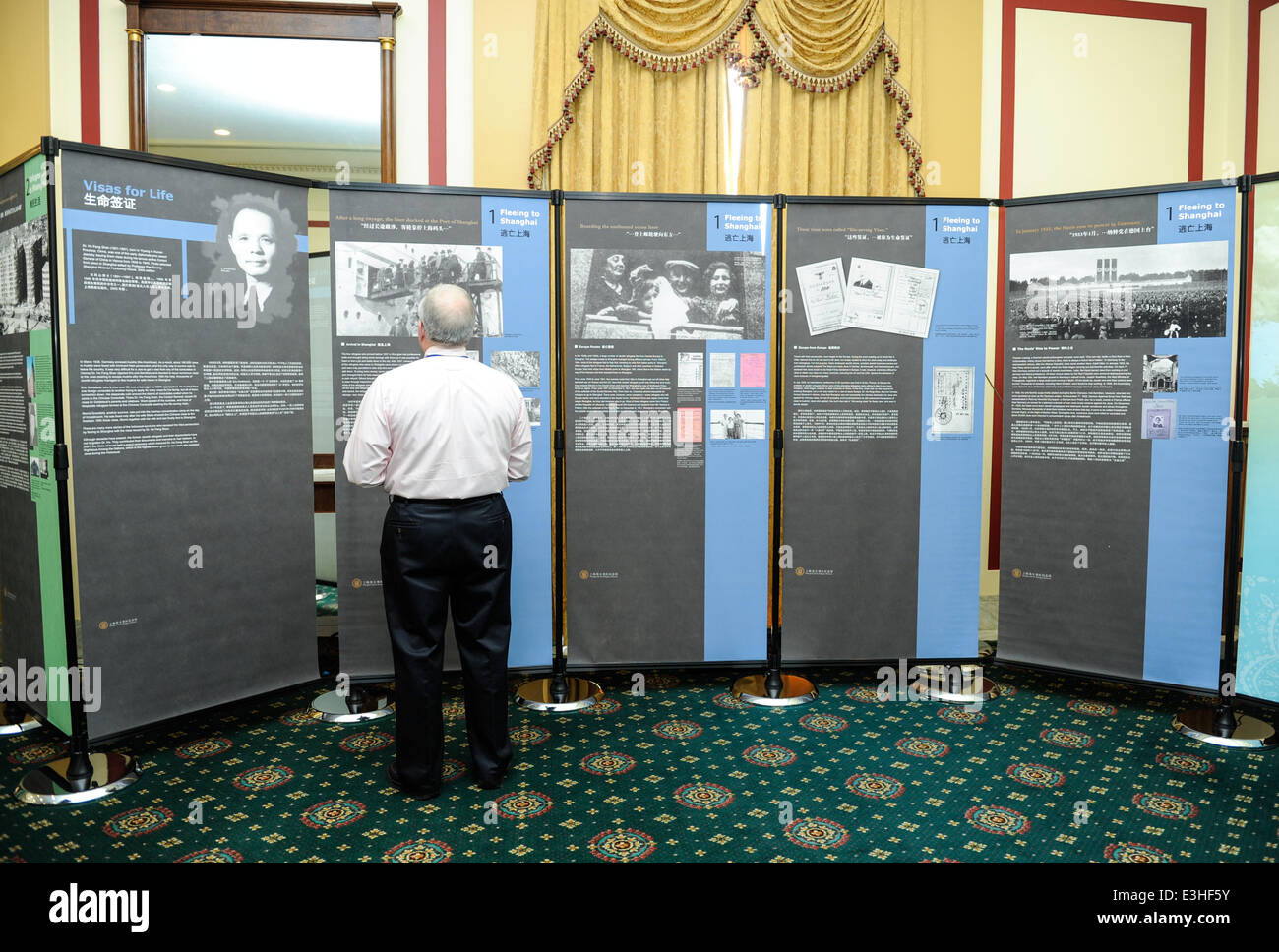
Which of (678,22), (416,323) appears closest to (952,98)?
(678,22)

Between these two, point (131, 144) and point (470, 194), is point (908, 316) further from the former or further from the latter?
point (131, 144)

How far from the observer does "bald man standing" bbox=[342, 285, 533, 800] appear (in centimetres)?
302

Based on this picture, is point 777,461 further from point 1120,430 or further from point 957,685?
point 1120,430

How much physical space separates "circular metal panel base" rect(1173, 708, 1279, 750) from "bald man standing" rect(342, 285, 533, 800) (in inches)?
115

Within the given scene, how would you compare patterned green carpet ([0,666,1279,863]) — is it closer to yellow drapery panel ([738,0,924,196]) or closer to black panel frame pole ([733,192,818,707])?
black panel frame pole ([733,192,818,707])

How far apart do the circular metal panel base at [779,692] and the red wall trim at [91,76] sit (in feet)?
14.6

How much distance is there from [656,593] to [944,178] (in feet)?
10.4

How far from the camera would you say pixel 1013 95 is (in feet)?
17.5

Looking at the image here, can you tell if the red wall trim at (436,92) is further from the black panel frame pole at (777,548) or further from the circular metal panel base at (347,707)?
the circular metal panel base at (347,707)

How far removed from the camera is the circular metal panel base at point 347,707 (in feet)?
12.7

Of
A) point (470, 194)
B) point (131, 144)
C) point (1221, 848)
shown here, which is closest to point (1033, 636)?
point (1221, 848)

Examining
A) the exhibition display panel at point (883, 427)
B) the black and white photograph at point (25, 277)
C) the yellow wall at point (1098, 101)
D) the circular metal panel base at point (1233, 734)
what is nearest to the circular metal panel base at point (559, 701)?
the exhibition display panel at point (883, 427)

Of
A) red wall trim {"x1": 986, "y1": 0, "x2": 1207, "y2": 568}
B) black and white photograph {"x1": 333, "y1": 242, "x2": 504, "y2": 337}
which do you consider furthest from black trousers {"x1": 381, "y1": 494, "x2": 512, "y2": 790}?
red wall trim {"x1": 986, "y1": 0, "x2": 1207, "y2": 568}

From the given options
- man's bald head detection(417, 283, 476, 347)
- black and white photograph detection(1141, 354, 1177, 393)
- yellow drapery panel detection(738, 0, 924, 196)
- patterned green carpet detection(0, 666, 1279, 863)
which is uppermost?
yellow drapery panel detection(738, 0, 924, 196)
